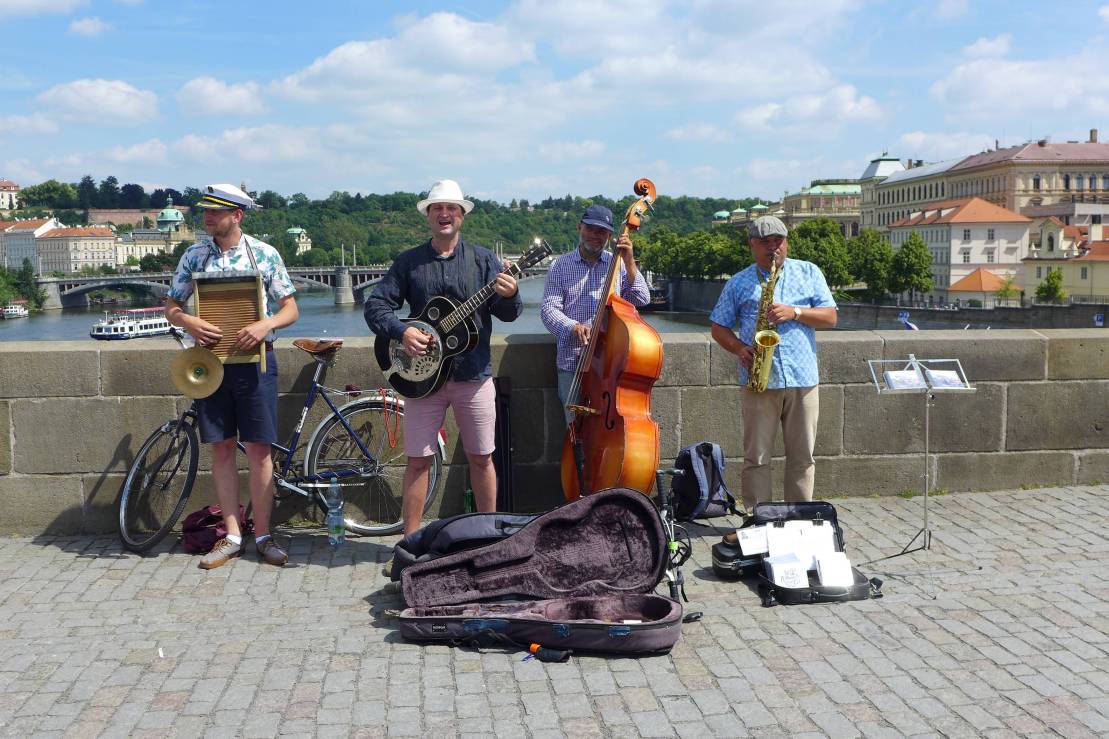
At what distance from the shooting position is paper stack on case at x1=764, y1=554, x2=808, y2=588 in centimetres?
529

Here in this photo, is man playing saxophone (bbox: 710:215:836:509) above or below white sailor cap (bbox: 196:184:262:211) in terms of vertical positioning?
below

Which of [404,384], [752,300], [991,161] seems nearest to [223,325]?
[404,384]

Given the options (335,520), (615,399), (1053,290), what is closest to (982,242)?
(1053,290)

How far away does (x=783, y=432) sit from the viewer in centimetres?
614

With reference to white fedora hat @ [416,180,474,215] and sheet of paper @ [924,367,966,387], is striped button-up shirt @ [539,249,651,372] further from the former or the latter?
sheet of paper @ [924,367,966,387]

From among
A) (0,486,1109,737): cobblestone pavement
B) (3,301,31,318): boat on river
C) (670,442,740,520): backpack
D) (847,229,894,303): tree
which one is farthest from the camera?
(3,301,31,318): boat on river

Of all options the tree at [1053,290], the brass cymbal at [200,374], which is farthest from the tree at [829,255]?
the brass cymbal at [200,374]

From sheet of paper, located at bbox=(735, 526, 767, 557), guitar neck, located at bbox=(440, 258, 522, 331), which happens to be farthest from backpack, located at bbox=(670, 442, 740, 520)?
guitar neck, located at bbox=(440, 258, 522, 331)

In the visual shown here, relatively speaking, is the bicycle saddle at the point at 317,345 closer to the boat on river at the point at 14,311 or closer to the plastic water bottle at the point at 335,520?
the plastic water bottle at the point at 335,520

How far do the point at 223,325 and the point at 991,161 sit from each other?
139666 mm

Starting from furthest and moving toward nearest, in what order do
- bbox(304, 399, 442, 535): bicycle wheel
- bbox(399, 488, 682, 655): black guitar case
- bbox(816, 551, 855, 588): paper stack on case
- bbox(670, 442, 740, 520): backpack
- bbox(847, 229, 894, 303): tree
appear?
bbox(847, 229, 894, 303): tree < bbox(304, 399, 442, 535): bicycle wheel < bbox(670, 442, 740, 520): backpack < bbox(816, 551, 855, 588): paper stack on case < bbox(399, 488, 682, 655): black guitar case

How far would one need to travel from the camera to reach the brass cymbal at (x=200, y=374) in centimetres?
572

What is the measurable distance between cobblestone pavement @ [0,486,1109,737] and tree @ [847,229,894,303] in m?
97.9

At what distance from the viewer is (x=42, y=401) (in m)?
6.57
